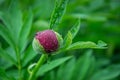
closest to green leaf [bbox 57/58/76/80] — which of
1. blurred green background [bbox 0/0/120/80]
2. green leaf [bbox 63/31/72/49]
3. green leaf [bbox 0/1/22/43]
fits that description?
blurred green background [bbox 0/0/120/80]

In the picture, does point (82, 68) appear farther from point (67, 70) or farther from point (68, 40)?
point (68, 40)

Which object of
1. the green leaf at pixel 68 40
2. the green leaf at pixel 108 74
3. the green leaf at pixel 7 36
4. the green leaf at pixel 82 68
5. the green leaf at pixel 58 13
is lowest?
the green leaf at pixel 108 74

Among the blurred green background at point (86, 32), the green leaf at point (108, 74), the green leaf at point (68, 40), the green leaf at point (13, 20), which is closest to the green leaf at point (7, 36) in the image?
the green leaf at point (13, 20)

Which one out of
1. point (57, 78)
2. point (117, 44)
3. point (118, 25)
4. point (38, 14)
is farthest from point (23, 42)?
point (118, 25)

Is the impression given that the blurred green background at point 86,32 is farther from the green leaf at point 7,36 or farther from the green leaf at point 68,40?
the green leaf at point 68,40

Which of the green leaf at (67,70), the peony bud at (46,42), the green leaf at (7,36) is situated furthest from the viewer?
the green leaf at (67,70)

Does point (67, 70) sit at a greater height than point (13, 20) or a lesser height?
lesser

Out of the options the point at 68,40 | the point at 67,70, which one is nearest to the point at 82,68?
the point at 67,70
